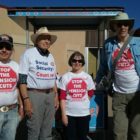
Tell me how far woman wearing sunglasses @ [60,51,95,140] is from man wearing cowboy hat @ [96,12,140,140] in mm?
408

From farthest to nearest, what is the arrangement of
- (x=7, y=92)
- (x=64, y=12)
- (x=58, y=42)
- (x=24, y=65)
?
(x=58, y=42), (x=64, y=12), (x=24, y=65), (x=7, y=92)

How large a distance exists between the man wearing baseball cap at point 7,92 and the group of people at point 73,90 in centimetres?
8

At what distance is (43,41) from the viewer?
5.53 meters

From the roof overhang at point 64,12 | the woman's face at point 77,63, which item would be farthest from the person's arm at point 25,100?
the roof overhang at point 64,12

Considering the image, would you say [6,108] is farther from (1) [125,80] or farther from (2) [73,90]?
(1) [125,80]

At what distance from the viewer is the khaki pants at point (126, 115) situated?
18.0 feet

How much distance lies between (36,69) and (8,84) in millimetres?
577

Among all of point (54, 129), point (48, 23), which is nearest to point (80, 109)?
point (54, 129)

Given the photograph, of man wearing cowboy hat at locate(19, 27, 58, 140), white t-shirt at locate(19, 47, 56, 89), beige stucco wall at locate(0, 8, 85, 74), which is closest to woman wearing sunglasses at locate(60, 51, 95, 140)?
man wearing cowboy hat at locate(19, 27, 58, 140)

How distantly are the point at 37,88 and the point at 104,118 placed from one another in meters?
1.70

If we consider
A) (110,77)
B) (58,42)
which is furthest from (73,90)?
(58,42)

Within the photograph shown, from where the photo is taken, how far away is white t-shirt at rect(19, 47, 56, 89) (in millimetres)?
5367

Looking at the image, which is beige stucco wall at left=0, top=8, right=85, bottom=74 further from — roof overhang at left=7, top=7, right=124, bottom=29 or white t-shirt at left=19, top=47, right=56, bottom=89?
white t-shirt at left=19, top=47, right=56, bottom=89

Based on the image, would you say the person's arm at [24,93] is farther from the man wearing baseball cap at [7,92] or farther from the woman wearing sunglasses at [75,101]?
the woman wearing sunglasses at [75,101]
